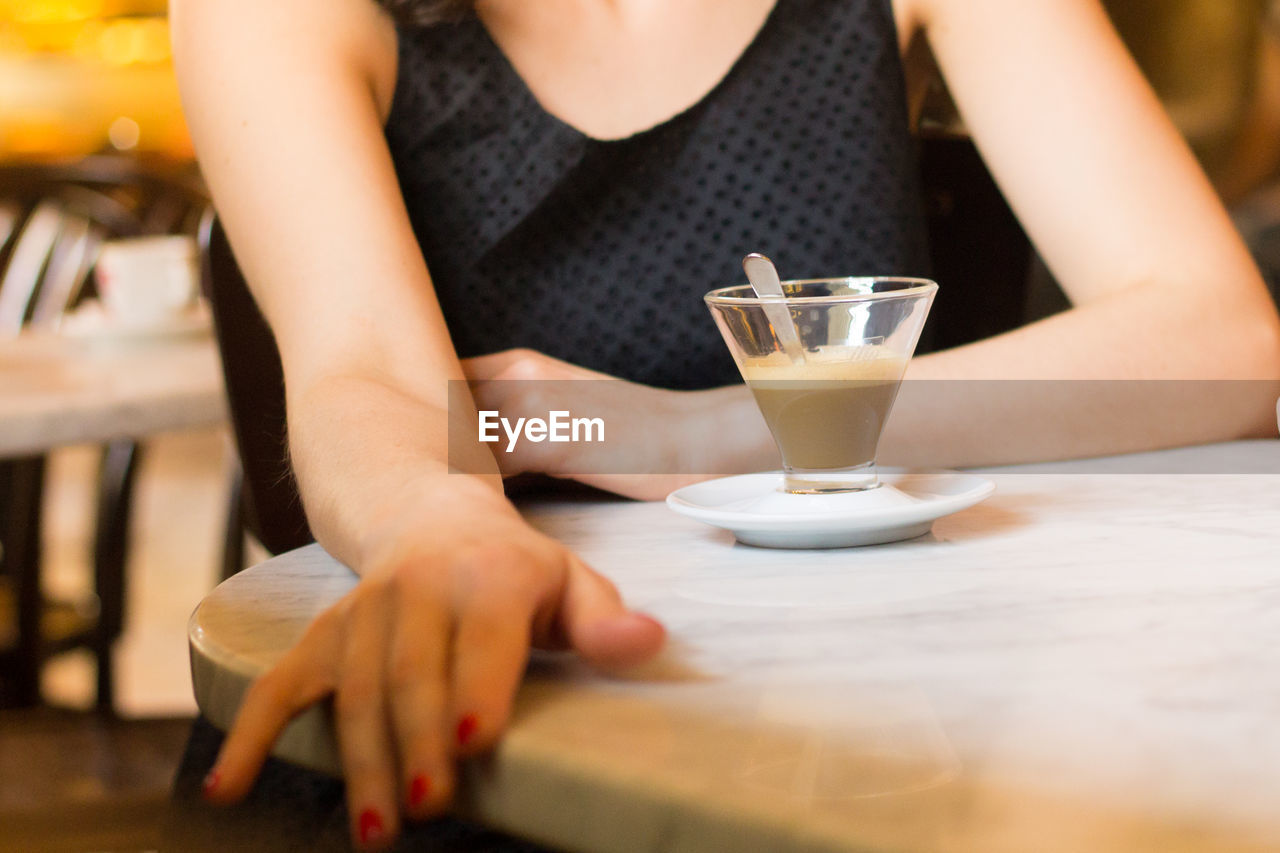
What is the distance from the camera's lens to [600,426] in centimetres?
72

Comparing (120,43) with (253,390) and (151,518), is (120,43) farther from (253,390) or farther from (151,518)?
(253,390)

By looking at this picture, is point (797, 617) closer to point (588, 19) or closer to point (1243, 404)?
point (1243, 404)

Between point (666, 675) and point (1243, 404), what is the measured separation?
1.99 ft

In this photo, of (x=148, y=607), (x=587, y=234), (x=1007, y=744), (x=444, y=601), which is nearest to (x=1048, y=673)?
(x=1007, y=744)

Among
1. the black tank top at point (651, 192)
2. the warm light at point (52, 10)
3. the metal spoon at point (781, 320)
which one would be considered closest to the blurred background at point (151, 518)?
the black tank top at point (651, 192)

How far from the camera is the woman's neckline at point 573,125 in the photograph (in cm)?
96

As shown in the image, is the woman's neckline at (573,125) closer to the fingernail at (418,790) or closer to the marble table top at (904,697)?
the marble table top at (904,697)

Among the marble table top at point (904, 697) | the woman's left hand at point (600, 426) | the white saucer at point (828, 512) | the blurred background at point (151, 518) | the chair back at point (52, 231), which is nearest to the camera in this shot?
the marble table top at point (904, 697)

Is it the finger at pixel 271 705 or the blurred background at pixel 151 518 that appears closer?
the finger at pixel 271 705

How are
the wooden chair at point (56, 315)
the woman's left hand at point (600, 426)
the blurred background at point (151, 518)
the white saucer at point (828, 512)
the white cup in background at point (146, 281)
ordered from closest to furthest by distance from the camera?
the white saucer at point (828, 512)
the woman's left hand at point (600, 426)
the blurred background at point (151, 518)
the white cup in background at point (146, 281)
the wooden chair at point (56, 315)

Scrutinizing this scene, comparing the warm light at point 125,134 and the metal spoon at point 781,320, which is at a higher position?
the metal spoon at point 781,320

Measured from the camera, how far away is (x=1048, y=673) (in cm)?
36

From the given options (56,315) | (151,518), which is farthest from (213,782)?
(151,518)

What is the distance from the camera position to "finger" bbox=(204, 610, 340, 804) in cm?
33
